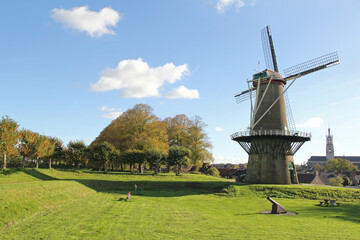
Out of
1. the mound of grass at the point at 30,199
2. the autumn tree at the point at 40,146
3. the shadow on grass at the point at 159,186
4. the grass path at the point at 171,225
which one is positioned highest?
the autumn tree at the point at 40,146

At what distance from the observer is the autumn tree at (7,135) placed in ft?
104

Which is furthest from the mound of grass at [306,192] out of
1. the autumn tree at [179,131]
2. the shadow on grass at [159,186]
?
the autumn tree at [179,131]

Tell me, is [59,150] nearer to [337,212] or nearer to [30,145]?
[30,145]

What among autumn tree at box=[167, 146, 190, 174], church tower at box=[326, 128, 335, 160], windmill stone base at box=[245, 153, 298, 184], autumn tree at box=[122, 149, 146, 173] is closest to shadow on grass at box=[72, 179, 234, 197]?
windmill stone base at box=[245, 153, 298, 184]

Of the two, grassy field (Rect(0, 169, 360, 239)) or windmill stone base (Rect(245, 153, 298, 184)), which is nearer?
grassy field (Rect(0, 169, 360, 239))

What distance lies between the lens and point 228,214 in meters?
17.5

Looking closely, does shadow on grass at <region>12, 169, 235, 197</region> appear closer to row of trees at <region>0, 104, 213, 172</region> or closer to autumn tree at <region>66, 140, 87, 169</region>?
row of trees at <region>0, 104, 213, 172</region>

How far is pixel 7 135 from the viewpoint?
106ft

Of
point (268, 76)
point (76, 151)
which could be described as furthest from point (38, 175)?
point (268, 76)

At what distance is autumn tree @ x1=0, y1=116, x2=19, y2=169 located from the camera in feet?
104

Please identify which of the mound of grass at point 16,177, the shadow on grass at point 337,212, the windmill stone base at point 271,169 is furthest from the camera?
the windmill stone base at point 271,169

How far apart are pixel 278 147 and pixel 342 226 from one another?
18351mm

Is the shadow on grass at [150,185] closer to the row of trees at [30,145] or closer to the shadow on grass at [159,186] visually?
the shadow on grass at [159,186]

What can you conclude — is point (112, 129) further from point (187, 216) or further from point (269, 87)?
point (187, 216)
